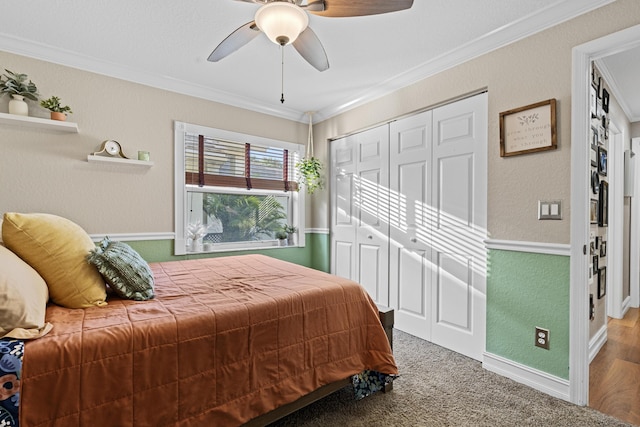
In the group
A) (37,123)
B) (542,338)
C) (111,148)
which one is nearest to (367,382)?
(542,338)

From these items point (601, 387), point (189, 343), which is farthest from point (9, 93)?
point (601, 387)

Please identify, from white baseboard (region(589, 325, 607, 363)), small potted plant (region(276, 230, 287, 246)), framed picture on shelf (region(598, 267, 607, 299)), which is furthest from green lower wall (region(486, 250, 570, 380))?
small potted plant (region(276, 230, 287, 246))

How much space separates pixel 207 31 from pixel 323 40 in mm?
855

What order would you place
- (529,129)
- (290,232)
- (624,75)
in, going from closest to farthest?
(529,129) → (624,75) → (290,232)

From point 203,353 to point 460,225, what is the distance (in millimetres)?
2126

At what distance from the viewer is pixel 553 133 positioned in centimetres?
196

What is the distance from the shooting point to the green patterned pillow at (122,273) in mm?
1512

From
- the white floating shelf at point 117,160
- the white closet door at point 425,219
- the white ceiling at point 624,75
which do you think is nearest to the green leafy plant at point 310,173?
the white closet door at point 425,219

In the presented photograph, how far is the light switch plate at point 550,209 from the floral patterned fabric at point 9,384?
8.83 feet

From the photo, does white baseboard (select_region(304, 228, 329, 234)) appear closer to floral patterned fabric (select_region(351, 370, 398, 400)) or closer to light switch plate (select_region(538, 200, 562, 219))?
floral patterned fabric (select_region(351, 370, 398, 400))

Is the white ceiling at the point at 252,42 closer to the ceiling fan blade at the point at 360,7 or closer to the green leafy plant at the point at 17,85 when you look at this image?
the green leafy plant at the point at 17,85

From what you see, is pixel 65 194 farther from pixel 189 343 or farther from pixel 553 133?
pixel 553 133

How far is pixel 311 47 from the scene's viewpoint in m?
1.84

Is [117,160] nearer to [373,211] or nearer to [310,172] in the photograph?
[310,172]
